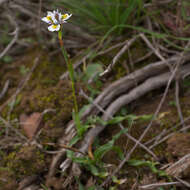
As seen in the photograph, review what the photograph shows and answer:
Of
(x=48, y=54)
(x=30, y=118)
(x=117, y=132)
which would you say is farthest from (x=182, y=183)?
(x=48, y=54)

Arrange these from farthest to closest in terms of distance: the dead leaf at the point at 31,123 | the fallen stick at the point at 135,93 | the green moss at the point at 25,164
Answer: the dead leaf at the point at 31,123
the fallen stick at the point at 135,93
the green moss at the point at 25,164

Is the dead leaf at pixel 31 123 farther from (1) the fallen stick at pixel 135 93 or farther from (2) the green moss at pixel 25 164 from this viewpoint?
(1) the fallen stick at pixel 135 93

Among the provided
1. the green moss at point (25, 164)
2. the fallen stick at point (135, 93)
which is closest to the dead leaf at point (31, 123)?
the green moss at point (25, 164)

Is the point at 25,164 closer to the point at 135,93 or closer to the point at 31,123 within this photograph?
the point at 31,123

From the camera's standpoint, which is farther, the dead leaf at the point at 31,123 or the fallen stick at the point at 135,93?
the dead leaf at the point at 31,123

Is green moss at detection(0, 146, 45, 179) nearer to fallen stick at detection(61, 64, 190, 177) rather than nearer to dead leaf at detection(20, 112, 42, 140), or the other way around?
dead leaf at detection(20, 112, 42, 140)

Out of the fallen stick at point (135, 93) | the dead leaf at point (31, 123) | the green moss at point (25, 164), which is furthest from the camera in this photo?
the dead leaf at point (31, 123)

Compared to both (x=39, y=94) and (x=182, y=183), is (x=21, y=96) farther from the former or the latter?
(x=182, y=183)

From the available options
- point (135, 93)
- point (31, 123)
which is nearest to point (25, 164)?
point (31, 123)

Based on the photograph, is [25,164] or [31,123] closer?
[25,164]

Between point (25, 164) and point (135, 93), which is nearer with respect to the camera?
point (25, 164)
